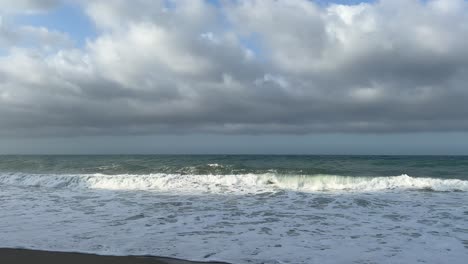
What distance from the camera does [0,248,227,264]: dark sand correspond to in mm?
5867

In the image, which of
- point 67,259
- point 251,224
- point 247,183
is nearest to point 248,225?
point 251,224

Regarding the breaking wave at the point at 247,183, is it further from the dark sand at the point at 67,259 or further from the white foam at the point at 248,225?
the dark sand at the point at 67,259

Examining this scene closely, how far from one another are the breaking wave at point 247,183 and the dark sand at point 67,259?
955cm

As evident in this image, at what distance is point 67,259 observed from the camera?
6012mm

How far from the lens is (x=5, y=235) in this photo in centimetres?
759

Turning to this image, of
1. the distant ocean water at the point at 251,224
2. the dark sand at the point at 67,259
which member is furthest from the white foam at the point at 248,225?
the dark sand at the point at 67,259

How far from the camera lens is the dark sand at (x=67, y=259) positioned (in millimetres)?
5867

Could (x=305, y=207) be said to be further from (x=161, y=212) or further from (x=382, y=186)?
(x=382, y=186)

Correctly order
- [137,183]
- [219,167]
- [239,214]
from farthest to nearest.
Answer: [219,167], [137,183], [239,214]

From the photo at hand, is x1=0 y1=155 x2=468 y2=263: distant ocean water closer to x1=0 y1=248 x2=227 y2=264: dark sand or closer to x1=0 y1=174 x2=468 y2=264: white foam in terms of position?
x1=0 y1=174 x2=468 y2=264: white foam

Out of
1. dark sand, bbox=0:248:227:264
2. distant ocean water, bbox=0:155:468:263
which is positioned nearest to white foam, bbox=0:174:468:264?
distant ocean water, bbox=0:155:468:263

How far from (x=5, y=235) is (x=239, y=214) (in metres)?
5.85

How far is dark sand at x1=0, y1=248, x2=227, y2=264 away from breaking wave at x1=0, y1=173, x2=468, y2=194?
31.3 feet

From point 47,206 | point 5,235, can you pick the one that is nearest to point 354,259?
point 5,235
